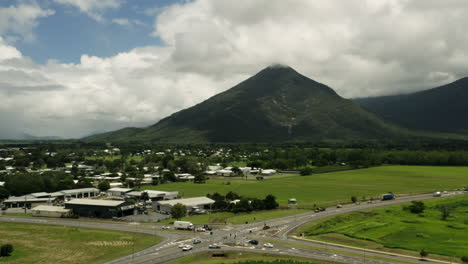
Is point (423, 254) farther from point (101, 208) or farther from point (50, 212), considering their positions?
point (50, 212)

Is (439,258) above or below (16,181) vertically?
below

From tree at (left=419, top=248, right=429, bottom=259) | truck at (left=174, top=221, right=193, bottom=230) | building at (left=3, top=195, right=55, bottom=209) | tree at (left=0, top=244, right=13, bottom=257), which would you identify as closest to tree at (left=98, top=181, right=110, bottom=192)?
building at (left=3, top=195, right=55, bottom=209)

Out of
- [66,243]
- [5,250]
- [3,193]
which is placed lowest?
[66,243]

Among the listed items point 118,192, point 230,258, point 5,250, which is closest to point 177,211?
point 230,258

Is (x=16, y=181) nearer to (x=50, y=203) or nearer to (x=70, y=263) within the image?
(x=50, y=203)

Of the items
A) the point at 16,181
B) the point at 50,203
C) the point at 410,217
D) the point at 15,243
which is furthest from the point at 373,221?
the point at 16,181

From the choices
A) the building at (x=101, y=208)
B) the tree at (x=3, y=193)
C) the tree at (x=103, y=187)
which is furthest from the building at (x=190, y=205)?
the tree at (x=3, y=193)

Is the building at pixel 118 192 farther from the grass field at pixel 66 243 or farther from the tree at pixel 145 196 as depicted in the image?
the grass field at pixel 66 243
